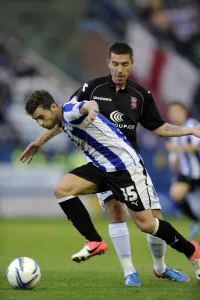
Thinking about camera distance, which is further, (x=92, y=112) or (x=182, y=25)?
(x=182, y=25)

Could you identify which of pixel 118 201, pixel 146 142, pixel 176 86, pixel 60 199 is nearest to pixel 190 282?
pixel 118 201

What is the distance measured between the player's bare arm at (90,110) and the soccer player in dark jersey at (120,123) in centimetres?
65

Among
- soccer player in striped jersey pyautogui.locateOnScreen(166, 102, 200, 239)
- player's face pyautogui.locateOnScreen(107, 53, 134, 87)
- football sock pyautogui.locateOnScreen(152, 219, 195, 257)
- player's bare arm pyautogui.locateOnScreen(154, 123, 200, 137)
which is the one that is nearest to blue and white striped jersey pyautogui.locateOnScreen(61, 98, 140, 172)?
player's face pyautogui.locateOnScreen(107, 53, 134, 87)

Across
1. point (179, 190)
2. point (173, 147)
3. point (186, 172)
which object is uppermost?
point (173, 147)

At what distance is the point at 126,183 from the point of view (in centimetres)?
685

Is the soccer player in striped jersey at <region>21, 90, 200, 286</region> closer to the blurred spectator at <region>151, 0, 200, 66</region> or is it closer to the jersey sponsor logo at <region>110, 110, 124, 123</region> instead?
the jersey sponsor logo at <region>110, 110, 124, 123</region>

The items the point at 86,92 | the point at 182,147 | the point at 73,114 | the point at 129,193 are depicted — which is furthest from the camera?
the point at 182,147

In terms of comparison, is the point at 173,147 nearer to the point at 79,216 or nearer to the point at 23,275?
the point at 79,216

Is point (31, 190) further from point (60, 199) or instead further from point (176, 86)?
point (60, 199)

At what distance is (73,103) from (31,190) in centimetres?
1258

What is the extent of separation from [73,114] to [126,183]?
0.79 m

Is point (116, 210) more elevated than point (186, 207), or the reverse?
point (116, 210)

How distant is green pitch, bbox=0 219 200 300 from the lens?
6.22 meters

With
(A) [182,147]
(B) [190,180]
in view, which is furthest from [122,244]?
(B) [190,180]
